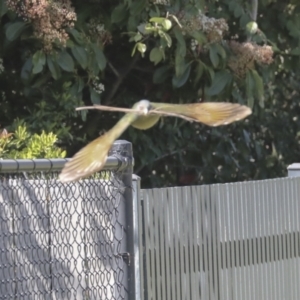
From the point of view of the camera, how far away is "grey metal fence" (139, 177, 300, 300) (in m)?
4.28

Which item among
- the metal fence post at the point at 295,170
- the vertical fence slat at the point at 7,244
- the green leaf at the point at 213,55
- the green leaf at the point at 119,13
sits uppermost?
the green leaf at the point at 119,13

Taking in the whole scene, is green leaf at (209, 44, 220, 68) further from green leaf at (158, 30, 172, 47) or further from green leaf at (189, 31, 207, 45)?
green leaf at (158, 30, 172, 47)

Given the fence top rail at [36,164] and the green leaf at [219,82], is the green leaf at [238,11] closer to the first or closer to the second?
the green leaf at [219,82]

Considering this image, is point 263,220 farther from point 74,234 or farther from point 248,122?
point 248,122

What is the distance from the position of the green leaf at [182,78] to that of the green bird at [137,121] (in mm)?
3331

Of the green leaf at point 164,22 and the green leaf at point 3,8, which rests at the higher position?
the green leaf at point 3,8

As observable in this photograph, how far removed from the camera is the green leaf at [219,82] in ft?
17.7

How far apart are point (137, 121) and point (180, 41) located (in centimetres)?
320

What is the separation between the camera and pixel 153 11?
5.26m

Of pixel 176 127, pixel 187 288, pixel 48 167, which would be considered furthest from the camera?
pixel 176 127

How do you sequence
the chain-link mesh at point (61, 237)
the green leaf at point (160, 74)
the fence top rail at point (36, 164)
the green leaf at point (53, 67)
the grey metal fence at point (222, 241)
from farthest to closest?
the green leaf at point (160, 74)
the green leaf at point (53, 67)
the grey metal fence at point (222, 241)
the chain-link mesh at point (61, 237)
the fence top rail at point (36, 164)

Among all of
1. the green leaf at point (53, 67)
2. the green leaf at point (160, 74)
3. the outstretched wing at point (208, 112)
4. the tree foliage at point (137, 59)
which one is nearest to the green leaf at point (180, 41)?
the tree foliage at point (137, 59)

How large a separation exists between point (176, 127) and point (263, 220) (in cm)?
150

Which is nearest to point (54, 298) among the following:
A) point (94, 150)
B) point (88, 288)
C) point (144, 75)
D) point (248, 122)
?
point (88, 288)
